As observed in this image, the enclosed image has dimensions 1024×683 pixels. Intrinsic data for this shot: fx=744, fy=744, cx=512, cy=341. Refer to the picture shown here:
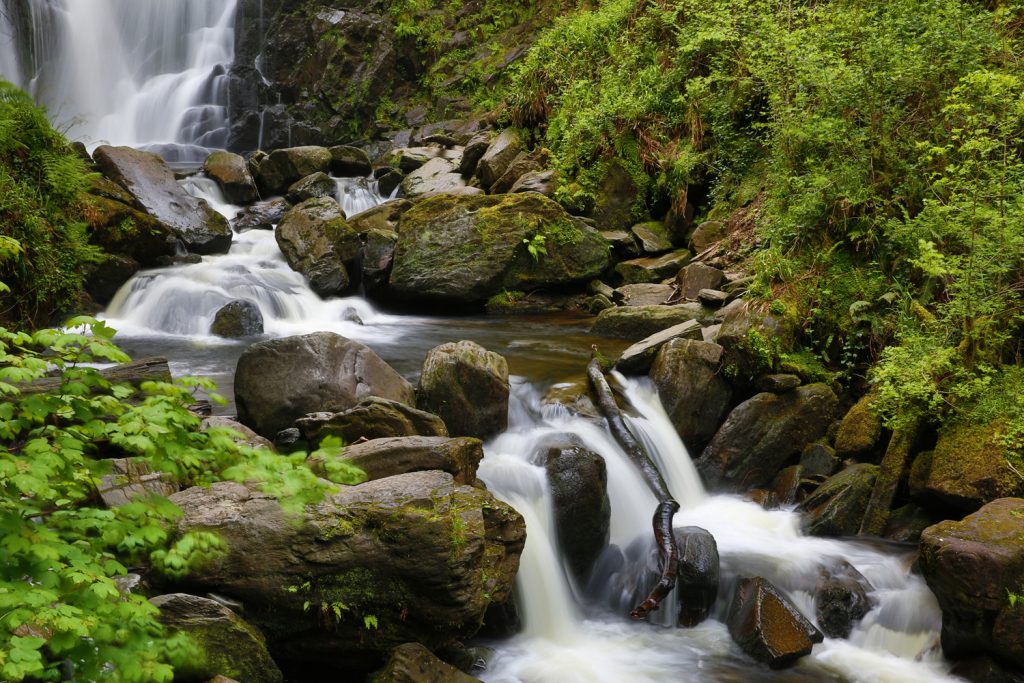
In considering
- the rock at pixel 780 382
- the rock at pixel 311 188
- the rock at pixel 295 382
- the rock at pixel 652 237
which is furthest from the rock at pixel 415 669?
the rock at pixel 311 188

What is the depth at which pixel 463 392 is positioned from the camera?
22.3 feet

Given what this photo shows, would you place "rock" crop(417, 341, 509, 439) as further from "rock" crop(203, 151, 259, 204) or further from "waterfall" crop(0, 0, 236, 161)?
"waterfall" crop(0, 0, 236, 161)

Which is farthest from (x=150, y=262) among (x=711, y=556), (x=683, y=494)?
(x=711, y=556)

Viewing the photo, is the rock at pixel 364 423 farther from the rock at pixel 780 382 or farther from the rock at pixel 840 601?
the rock at pixel 780 382

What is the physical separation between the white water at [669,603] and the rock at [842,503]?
144mm

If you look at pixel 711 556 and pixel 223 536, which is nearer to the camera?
pixel 223 536

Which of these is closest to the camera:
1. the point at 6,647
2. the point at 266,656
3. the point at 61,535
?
the point at 6,647

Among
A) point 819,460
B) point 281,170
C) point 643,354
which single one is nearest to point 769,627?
point 819,460

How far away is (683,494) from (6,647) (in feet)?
18.9

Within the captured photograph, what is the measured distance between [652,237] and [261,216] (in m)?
7.49

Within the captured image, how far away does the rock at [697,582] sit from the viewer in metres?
5.59

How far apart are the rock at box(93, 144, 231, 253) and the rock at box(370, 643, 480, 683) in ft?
32.5

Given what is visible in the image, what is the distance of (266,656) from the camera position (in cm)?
394

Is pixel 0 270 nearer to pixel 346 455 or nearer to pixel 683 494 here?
pixel 346 455
